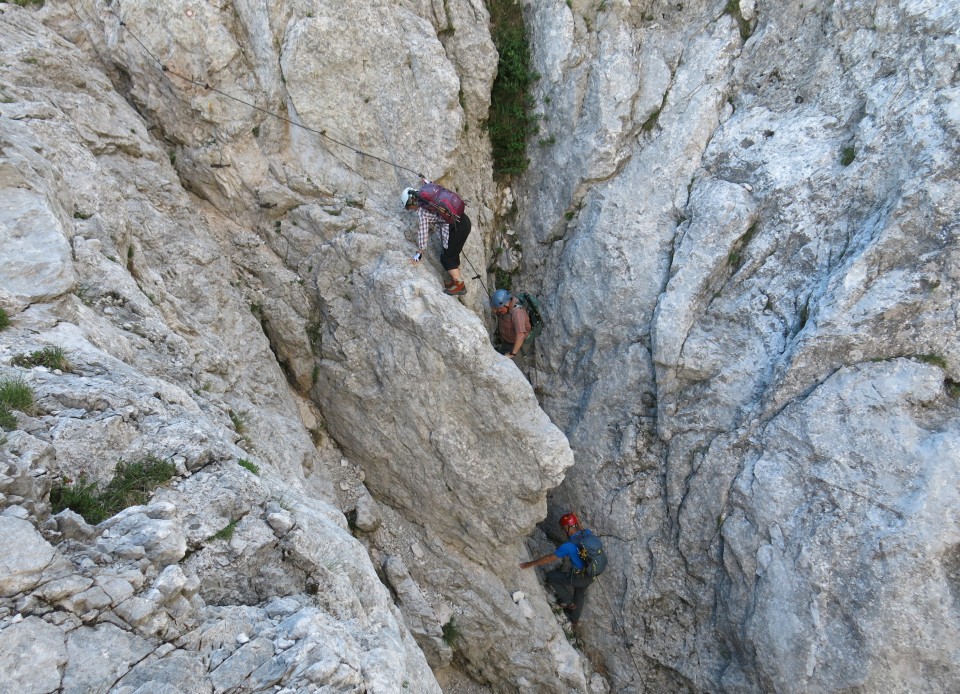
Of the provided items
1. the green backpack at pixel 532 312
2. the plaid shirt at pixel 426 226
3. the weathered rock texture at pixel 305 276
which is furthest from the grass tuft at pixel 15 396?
the green backpack at pixel 532 312

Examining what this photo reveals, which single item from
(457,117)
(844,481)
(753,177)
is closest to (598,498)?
(844,481)

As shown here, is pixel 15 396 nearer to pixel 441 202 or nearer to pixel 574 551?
pixel 441 202

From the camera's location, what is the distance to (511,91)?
41.2 feet

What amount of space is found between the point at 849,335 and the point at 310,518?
8.18 meters

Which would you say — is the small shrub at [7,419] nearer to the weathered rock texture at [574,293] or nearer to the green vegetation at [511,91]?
the weathered rock texture at [574,293]

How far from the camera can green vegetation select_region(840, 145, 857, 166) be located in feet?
32.3

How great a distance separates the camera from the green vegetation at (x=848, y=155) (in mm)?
9844

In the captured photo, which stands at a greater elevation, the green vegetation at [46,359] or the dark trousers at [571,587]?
the green vegetation at [46,359]

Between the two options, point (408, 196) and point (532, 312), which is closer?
point (408, 196)

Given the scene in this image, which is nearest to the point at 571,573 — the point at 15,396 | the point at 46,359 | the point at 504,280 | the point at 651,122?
the point at 504,280

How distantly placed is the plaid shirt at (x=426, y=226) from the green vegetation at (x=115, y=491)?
19.7 ft

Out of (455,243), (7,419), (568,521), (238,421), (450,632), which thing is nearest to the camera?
(7,419)

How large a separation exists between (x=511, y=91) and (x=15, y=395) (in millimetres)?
10627

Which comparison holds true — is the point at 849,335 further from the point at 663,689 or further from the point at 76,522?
the point at 76,522
